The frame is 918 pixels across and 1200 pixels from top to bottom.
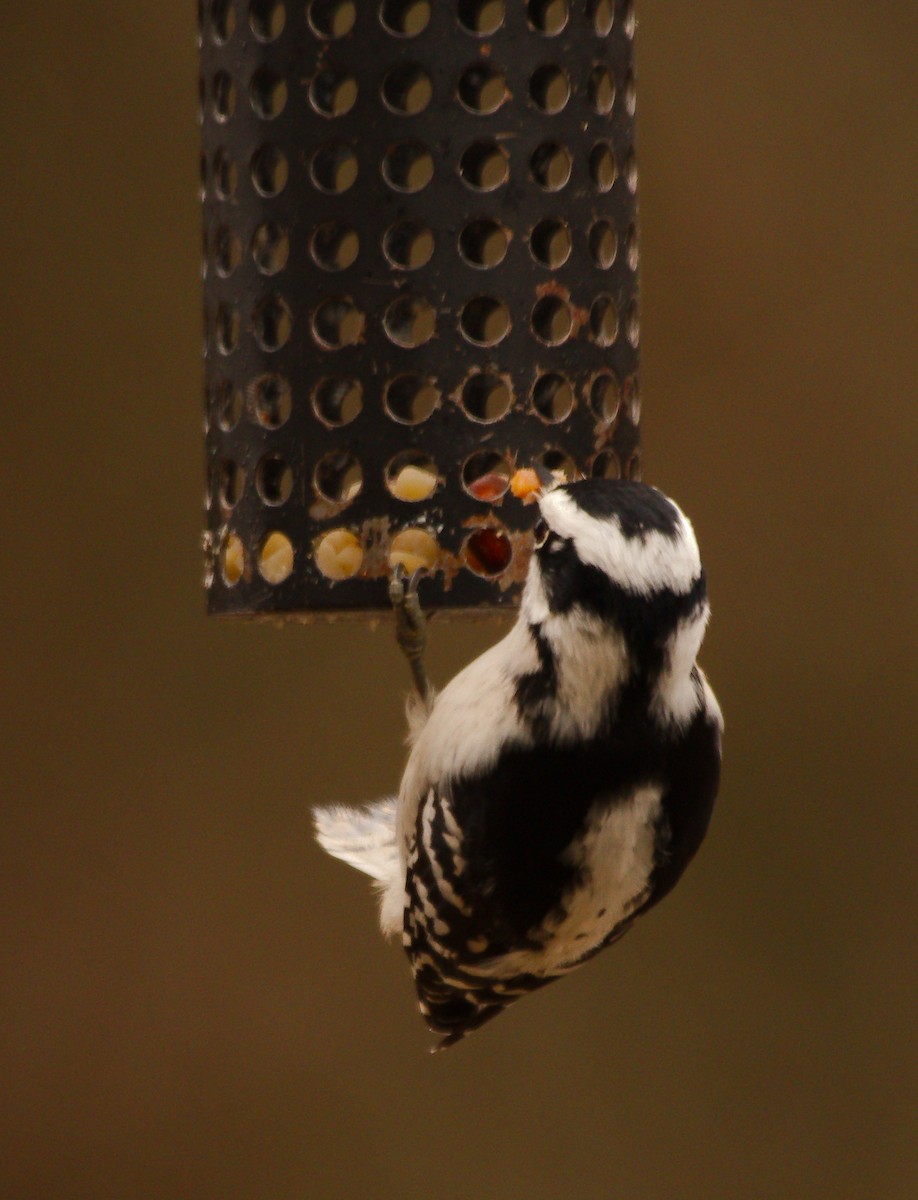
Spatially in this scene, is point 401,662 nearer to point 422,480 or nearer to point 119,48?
point 119,48

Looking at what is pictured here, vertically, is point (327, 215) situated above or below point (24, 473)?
above

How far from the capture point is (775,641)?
154 inches

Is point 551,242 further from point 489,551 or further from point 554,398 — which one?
point 489,551

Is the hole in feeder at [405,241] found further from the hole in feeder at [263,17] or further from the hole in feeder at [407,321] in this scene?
the hole in feeder at [263,17]

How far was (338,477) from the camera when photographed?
220 centimetres

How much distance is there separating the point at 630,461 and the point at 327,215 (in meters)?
0.50

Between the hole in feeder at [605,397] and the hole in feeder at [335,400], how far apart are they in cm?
30

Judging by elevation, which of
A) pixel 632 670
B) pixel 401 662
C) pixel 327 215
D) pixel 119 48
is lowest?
pixel 401 662

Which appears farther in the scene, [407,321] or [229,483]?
[229,483]

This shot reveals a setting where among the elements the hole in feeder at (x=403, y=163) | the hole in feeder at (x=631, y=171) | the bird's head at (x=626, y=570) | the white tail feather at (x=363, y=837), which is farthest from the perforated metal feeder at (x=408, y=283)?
the white tail feather at (x=363, y=837)

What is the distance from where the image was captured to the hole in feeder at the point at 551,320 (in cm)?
217

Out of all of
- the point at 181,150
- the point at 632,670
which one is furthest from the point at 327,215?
the point at 181,150

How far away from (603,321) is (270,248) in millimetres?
424

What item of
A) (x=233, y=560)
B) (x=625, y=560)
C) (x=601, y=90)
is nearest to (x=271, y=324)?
(x=233, y=560)
